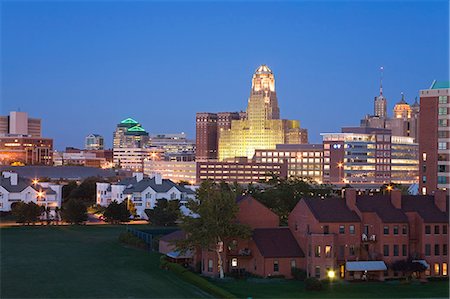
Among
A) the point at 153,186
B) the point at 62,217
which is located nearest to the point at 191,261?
the point at 62,217

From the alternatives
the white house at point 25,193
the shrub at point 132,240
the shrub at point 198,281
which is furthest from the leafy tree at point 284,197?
the white house at point 25,193

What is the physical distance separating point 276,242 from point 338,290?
10.7 m

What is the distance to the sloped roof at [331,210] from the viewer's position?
75.7 metres

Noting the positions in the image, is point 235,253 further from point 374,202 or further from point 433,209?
point 433,209

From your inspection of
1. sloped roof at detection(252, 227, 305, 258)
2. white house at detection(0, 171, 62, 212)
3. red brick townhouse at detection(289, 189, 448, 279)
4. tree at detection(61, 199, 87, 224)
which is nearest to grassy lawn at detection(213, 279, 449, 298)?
red brick townhouse at detection(289, 189, 448, 279)

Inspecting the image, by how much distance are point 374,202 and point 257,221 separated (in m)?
11.8

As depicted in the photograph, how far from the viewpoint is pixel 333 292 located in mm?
66688

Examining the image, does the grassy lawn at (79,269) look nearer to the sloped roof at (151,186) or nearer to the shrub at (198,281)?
the shrub at (198,281)

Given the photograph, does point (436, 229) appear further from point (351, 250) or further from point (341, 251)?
point (341, 251)

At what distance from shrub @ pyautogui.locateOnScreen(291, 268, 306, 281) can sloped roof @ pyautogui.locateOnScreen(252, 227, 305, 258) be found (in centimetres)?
158

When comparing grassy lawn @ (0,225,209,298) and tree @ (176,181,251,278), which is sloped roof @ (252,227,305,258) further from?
grassy lawn @ (0,225,209,298)

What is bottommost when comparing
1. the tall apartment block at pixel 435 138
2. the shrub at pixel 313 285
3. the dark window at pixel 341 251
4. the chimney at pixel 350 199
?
the shrub at pixel 313 285

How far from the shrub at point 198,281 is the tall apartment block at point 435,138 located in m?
57.9

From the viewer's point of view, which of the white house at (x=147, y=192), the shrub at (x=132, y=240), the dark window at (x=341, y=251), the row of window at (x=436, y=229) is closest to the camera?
the dark window at (x=341, y=251)
